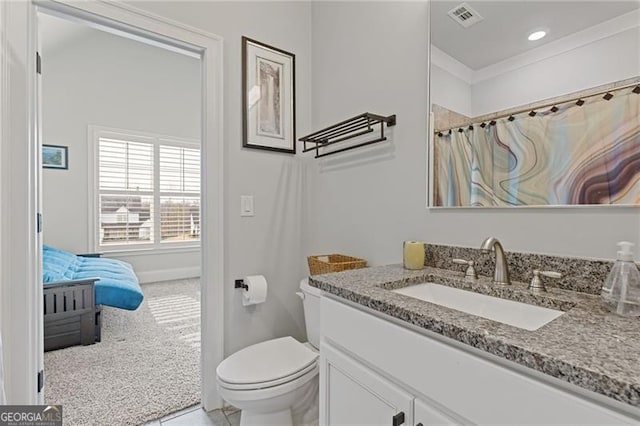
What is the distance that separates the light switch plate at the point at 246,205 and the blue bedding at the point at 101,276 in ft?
5.27

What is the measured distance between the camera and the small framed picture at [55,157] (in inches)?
146

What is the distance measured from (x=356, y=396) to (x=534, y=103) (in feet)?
3.69

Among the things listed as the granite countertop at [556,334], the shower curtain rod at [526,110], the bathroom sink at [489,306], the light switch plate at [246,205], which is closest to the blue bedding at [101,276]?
the light switch plate at [246,205]

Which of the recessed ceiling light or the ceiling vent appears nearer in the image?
the recessed ceiling light

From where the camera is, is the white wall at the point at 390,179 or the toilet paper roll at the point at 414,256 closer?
the white wall at the point at 390,179

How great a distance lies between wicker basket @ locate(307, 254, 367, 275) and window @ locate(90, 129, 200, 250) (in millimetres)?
3650

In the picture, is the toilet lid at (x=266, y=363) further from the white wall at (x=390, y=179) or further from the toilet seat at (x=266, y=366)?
the white wall at (x=390, y=179)

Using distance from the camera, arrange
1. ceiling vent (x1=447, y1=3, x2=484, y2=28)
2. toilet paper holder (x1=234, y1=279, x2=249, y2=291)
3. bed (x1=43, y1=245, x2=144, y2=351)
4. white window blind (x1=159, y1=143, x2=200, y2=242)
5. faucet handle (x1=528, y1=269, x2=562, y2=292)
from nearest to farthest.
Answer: faucet handle (x1=528, y1=269, x2=562, y2=292), ceiling vent (x1=447, y1=3, x2=484, y2=28), toilet paper holder (x1=234, y1=279, x2=249, y2=291), bed (x1=43, y1=245, x2=144, y2=351), white window blind (x1=159, y1=143, x2=200, y2=242)

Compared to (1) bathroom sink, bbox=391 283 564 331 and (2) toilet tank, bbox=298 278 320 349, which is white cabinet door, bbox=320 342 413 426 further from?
(2) toilet tank, bbox=298 278 320 349

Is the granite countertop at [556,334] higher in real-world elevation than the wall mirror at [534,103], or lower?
lower

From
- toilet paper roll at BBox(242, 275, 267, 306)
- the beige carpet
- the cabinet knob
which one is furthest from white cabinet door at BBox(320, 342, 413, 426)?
the beige carpet

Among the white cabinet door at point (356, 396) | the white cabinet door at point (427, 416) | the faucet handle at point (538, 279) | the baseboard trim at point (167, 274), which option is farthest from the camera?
the baseboard trim at point (167, 274)

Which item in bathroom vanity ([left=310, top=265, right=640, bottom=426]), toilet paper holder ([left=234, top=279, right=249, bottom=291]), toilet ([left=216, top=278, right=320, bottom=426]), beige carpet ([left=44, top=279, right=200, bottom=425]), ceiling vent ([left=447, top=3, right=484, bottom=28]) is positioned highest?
ceiling vent ([left=447, top=3, right=484, bottom=28])

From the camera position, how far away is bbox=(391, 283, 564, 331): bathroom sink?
2.80ft
